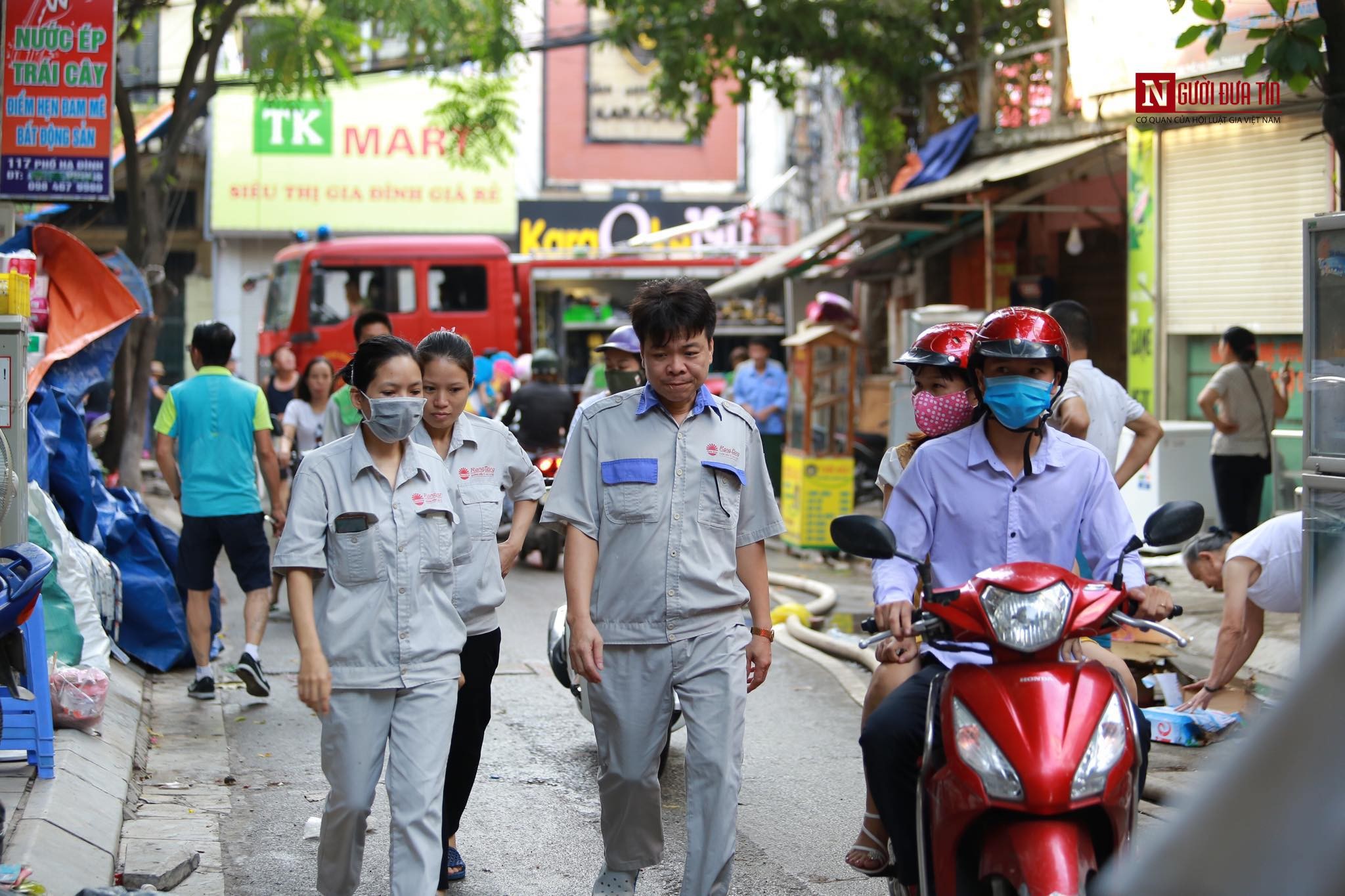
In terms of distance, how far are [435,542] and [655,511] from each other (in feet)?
2.13

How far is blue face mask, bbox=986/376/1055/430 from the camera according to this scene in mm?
3803

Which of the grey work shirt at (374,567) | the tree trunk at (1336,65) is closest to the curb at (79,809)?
Result: the grey work shirt at (374,567)

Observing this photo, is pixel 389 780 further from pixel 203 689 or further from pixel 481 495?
pixel 203 689

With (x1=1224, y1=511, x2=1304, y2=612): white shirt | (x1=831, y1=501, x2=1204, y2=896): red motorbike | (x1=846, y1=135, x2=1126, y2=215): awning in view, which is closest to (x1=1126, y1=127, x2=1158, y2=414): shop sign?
(x1=846, y1=135, x2=1126, y2=215): awning

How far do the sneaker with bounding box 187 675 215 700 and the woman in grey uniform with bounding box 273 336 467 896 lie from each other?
370 cm

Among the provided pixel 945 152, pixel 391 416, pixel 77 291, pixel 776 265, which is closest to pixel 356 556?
pixel 391 416

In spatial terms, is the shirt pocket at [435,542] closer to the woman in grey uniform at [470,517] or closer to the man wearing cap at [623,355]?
the woman in grey uniform at [470,517]

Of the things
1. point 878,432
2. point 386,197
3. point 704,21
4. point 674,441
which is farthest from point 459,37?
point 674,441

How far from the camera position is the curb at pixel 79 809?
453cm

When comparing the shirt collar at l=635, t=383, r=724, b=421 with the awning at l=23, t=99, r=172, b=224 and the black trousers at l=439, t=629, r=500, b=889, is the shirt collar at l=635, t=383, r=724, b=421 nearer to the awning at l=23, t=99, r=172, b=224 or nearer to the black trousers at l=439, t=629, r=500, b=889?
the black trousers at l=439, t=629, r=500, b=889

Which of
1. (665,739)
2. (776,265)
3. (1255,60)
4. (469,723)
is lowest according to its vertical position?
(469,723)

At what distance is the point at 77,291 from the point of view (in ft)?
30.2

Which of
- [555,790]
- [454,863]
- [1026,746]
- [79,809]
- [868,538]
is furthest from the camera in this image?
[555,790]

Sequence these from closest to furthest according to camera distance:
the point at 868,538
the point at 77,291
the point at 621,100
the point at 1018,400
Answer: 1. the point at 868,538
2. the point at 1018,400
3. the point at 77,291
4. the point at 621,100
